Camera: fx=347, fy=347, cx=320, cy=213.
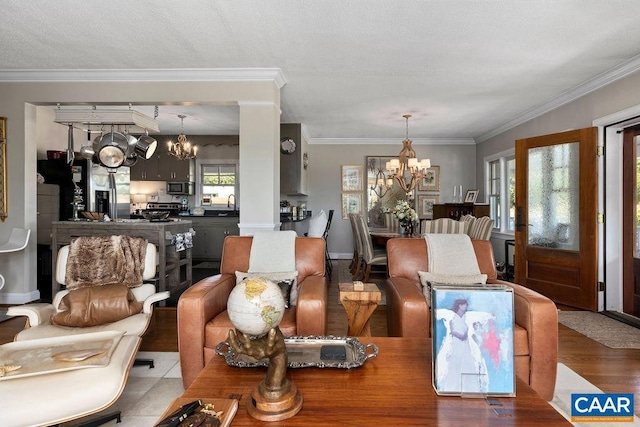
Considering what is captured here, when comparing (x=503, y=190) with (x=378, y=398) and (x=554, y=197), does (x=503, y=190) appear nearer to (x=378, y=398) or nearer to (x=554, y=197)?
(x=554, y=197)

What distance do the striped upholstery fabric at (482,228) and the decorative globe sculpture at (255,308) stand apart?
354 centimetres

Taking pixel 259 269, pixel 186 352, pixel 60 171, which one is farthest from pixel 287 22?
pixel 60 171

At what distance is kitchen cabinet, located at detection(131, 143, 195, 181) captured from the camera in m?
7.14

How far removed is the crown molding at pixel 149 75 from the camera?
145 inches

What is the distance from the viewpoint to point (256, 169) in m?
3.83

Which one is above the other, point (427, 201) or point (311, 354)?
point (427, 201)

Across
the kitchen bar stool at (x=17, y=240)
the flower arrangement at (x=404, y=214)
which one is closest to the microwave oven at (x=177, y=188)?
the kitchen bar stool at (x=17, y=240)

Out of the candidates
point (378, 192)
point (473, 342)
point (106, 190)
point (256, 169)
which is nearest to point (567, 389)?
point (473, 342)

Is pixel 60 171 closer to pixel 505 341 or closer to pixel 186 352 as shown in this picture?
pixel 186 352

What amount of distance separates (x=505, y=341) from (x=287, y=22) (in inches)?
103

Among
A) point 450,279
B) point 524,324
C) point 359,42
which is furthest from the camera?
point 359,42

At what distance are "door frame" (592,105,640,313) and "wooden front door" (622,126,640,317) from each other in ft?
0.11

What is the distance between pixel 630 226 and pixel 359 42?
3369 millimetres

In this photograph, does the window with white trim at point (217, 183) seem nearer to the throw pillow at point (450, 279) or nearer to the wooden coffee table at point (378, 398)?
the throw pillow at point (450, 279)
